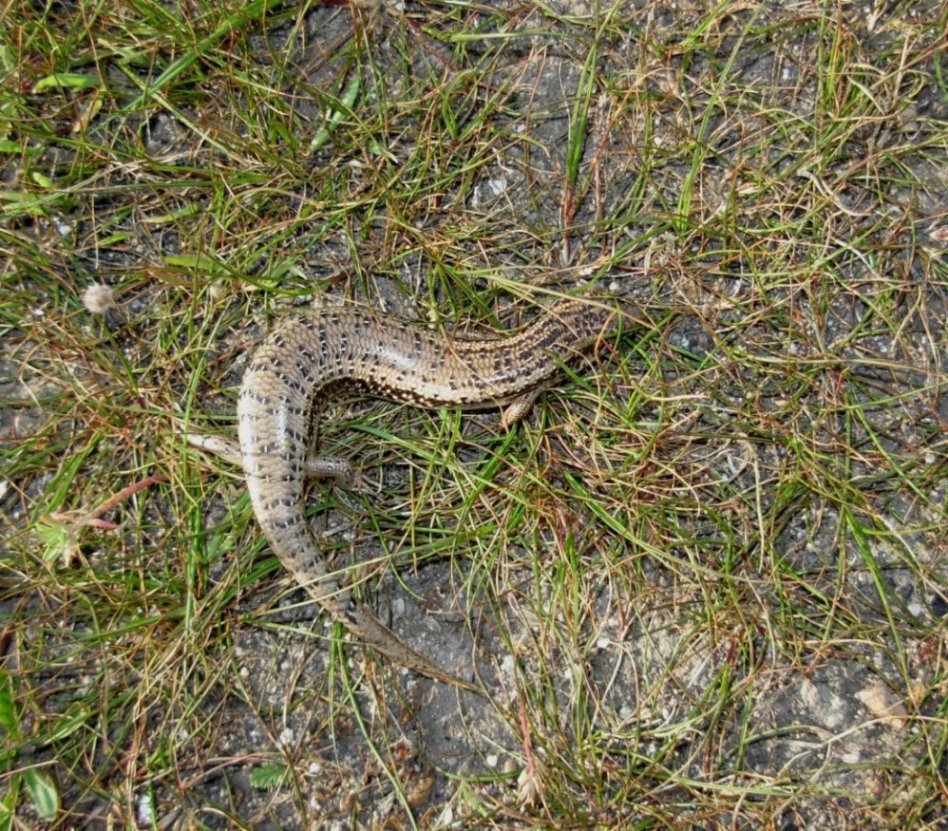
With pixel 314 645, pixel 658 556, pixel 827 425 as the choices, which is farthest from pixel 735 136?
pixel 314 645

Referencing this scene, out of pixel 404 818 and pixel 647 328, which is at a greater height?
pixel 647 328

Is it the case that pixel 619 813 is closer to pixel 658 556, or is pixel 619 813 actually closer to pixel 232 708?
pixel 658 556

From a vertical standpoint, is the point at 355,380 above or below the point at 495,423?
above

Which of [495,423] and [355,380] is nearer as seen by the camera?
[355,380]
